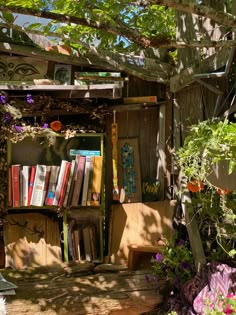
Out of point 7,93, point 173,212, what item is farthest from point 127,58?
point 173,212

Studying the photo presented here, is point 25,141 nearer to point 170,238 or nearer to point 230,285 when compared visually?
point 170,238

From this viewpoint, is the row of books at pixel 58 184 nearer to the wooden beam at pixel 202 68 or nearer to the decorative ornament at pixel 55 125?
the decorative ornament at pixel 55 125

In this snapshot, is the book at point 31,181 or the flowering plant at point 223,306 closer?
the flowering plant at point 223,306

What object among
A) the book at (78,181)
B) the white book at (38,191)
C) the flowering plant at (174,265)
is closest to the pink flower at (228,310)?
the flowering plant at (174,265)

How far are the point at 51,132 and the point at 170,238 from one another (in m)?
1.48

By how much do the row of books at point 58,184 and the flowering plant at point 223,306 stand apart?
5.56 feet

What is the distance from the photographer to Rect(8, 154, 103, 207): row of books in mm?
4422

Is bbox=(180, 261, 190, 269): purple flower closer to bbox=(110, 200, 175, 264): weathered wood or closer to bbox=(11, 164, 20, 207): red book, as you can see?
bbox=(110, 200, 175, 264): weathered wood

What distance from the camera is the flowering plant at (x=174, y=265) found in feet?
12.5

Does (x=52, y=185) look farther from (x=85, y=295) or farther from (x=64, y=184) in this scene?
(x=85, y=295)

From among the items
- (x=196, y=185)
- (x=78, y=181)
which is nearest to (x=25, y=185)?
(x=78, y=181)

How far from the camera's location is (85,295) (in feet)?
12.2

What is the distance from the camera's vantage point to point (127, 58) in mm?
4484

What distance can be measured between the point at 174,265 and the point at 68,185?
126 cm
